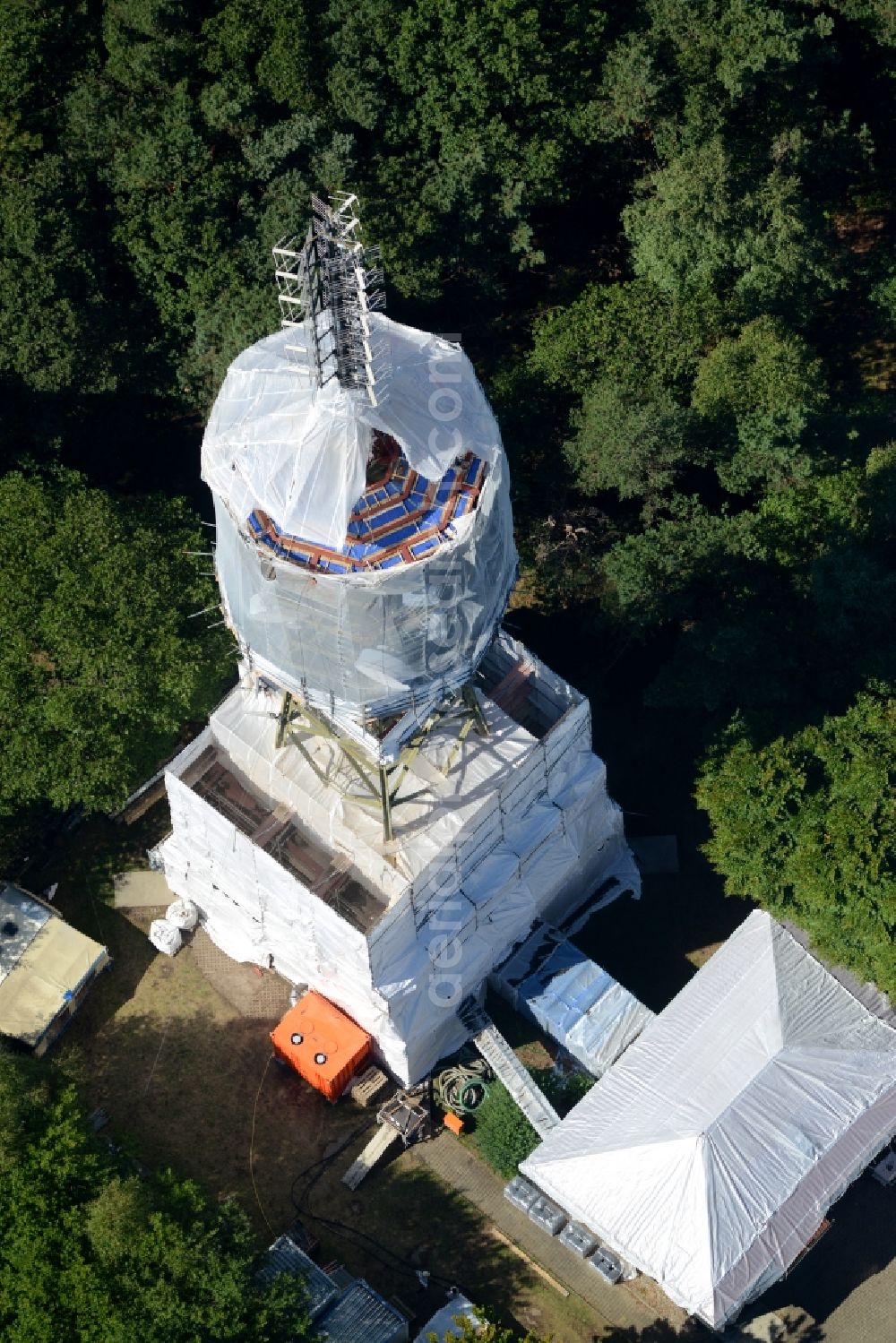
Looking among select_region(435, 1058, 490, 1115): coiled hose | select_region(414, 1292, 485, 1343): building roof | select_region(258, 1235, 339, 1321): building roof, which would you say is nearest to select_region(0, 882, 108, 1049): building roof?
select_region(258, 1235, 339, 1321): building roof

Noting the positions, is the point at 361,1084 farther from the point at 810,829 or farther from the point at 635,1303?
the point at 810,829

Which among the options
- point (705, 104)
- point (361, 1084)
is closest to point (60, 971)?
point (361, 1084)

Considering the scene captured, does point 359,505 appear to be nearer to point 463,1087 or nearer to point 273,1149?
point 463,1087

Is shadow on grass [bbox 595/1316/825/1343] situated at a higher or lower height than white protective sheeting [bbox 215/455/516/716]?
lower

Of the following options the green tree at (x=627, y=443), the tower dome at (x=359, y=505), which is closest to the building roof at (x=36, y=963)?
the tower dome at (x=359, y=505)

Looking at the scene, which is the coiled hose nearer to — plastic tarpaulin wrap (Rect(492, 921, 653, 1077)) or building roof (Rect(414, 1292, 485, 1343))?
plastic tarpaulin wrap (Rect(492, 921, 653, 1077))

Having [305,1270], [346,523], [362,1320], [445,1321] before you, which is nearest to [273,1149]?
[305,1270]

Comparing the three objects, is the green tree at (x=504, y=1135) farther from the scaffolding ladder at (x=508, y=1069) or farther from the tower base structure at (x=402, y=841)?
the tower base structure at (x=402, y=841)
